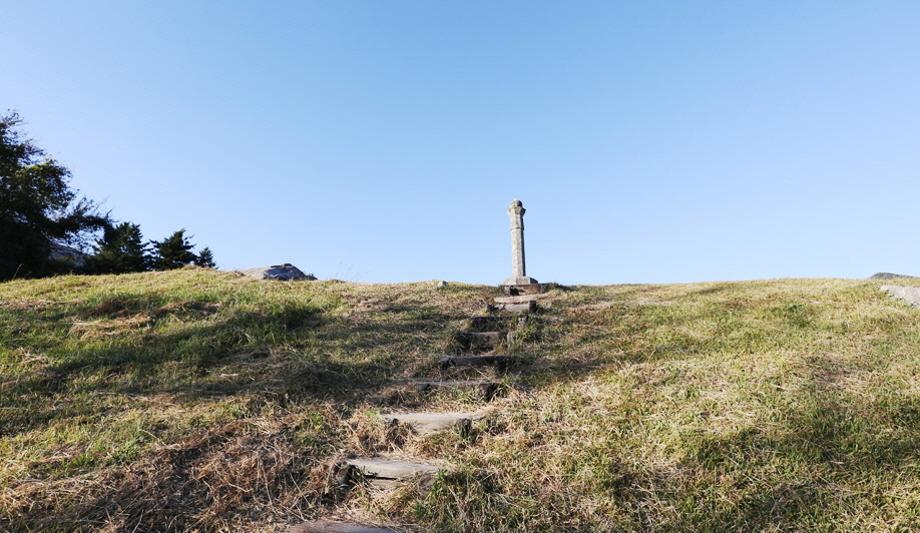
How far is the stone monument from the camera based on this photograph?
12.4m

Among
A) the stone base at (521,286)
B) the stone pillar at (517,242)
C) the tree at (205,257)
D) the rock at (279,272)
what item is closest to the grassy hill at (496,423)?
the stone base at (521,286)

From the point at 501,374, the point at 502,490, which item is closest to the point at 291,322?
the point at 501,374

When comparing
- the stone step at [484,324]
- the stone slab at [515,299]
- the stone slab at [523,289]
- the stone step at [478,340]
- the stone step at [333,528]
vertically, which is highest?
the stone slab at [523,289]

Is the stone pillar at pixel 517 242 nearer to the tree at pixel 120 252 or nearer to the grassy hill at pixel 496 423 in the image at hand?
the grassy hill at pixel 496 423

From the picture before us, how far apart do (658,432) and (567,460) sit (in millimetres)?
797

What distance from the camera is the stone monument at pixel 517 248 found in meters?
12.4

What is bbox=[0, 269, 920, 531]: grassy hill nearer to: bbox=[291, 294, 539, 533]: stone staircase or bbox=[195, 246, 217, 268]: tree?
bbox=[291, 294, 539, 533]: stone staircase

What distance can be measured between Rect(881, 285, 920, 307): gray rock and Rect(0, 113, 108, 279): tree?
23540 millimetres

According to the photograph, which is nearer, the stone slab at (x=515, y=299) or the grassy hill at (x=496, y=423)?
the grassy hill at (x=496, y=423)

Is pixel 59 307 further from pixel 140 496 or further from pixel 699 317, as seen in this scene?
pixel 699 317

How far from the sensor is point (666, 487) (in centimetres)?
364

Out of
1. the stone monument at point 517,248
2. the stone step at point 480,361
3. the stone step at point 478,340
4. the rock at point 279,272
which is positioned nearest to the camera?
the stone step at point 480,361

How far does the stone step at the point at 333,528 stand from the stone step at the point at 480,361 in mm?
2697

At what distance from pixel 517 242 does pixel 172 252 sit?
793 inches
